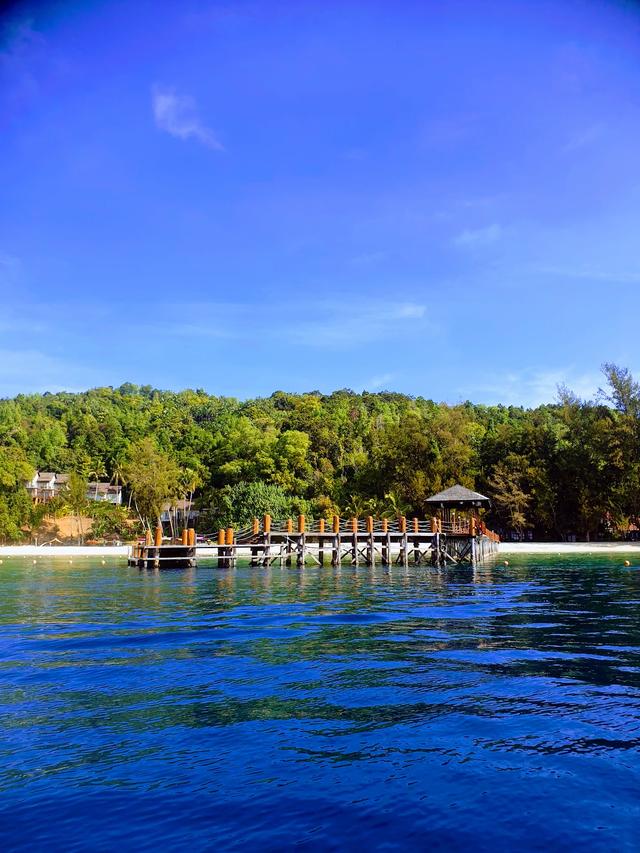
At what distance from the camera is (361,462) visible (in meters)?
77.6

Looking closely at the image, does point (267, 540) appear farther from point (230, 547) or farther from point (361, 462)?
point (361, 462)

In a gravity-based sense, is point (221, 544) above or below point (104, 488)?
below

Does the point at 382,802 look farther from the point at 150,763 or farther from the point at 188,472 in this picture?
the point at 188,472

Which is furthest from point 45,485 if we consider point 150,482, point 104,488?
point 150,482

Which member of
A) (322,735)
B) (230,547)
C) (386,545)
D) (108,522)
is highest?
(108,522)

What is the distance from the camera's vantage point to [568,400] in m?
64.1

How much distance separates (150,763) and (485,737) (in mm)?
3353

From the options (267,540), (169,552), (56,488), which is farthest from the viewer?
(56,488)

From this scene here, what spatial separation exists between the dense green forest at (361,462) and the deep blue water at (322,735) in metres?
46.4

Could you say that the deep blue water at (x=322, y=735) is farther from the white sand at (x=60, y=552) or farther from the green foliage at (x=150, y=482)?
the green foliage at (x=150, y=482)

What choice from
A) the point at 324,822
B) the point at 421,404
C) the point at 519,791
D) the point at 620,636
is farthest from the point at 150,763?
the point at 421,404

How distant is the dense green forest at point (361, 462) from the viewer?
58.7 m

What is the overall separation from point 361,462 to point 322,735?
2784 inches

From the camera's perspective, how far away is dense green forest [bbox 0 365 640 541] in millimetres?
58719
